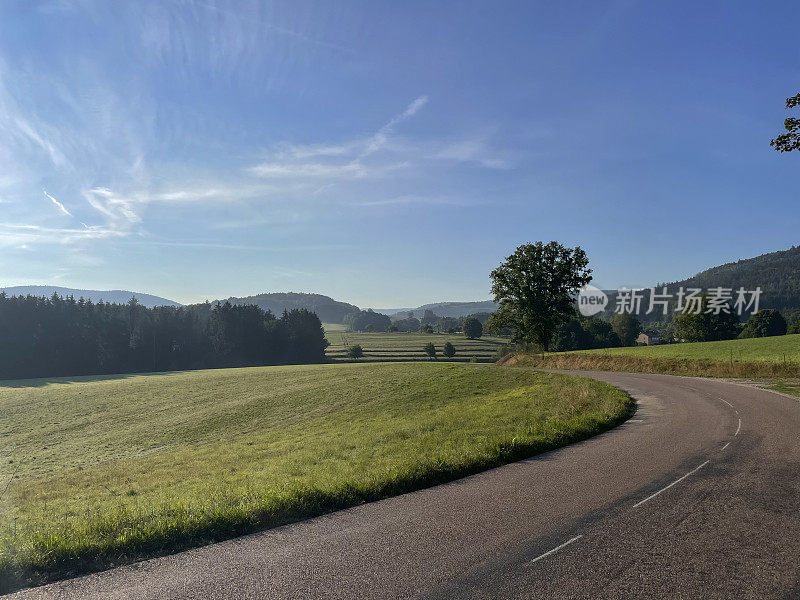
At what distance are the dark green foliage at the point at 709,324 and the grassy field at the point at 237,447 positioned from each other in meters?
72.3

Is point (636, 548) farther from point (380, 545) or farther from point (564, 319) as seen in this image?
point (564, 319)

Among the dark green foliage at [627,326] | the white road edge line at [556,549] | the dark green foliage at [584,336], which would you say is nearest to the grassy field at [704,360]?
the white road edge line at [556,549]

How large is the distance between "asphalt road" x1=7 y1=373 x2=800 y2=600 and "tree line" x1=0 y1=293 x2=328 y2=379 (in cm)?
10077

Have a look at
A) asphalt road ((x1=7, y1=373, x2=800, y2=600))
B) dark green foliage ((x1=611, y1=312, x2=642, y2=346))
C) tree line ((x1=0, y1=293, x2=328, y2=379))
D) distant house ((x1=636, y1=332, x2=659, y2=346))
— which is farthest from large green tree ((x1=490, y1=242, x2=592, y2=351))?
distant house ((x1=636, y1=332, x2=659, y2=346))

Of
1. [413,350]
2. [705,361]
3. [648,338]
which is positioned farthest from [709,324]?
[648,338]

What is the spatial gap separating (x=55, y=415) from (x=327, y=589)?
43299mm

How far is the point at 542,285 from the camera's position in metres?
62.2

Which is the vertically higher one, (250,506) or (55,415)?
(250,506)

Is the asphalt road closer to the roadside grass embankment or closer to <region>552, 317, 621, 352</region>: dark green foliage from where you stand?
the roadside grass embankment

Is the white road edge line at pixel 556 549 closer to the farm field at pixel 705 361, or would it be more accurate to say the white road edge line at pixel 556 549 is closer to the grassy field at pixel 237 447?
the grassy field at pixel 237 447

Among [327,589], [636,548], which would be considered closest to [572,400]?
[636,548]

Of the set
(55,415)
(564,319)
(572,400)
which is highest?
(564,319)

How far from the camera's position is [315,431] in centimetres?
2714

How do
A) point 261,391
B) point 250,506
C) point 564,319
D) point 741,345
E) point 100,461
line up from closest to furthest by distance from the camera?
point 250,506
point 100,461
point 261,391
point 741,345
point 564,319
